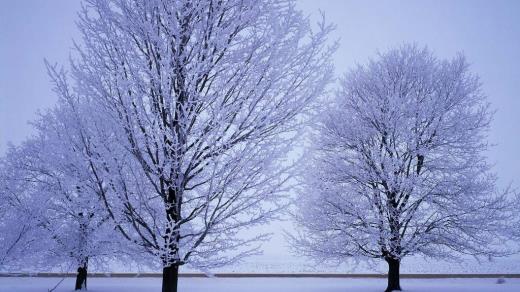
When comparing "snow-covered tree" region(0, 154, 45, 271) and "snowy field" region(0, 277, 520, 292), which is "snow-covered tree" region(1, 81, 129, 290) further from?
"snowy field" region(0, 277, 520, 292)

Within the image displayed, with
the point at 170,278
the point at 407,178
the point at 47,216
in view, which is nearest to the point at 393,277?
the point at 407,178

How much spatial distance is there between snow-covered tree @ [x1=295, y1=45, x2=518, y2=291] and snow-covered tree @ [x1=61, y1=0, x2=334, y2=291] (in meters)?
6.70

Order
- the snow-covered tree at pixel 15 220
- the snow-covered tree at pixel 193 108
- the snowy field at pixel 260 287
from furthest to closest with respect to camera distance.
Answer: the snowy field at pixel 260 287 < the snow-covered tree at pixel 15 220 < the snow-covered tree at pixel 193 108

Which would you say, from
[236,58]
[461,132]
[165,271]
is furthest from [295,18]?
[461,132]

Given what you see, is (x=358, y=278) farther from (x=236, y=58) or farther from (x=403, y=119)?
(x=236, y=58)

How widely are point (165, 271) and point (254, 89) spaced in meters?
2.64

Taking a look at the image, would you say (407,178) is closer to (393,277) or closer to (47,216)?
(393,277)

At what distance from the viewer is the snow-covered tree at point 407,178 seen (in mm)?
12188

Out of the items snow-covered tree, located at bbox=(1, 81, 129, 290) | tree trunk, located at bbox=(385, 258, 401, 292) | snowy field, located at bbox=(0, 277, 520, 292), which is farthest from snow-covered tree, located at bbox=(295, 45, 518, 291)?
snow-covered tree, located at bbox=(1, 81, 129, 290)

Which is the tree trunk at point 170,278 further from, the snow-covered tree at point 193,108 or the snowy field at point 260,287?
the snowy field at point 260,287

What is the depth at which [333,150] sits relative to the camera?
1388cm

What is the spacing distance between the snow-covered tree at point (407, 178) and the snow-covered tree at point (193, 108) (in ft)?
22.0

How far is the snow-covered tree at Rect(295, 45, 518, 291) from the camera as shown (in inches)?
480

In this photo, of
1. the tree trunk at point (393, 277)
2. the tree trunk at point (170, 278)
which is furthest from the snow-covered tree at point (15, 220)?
the tree trunk at point (393, 277)
